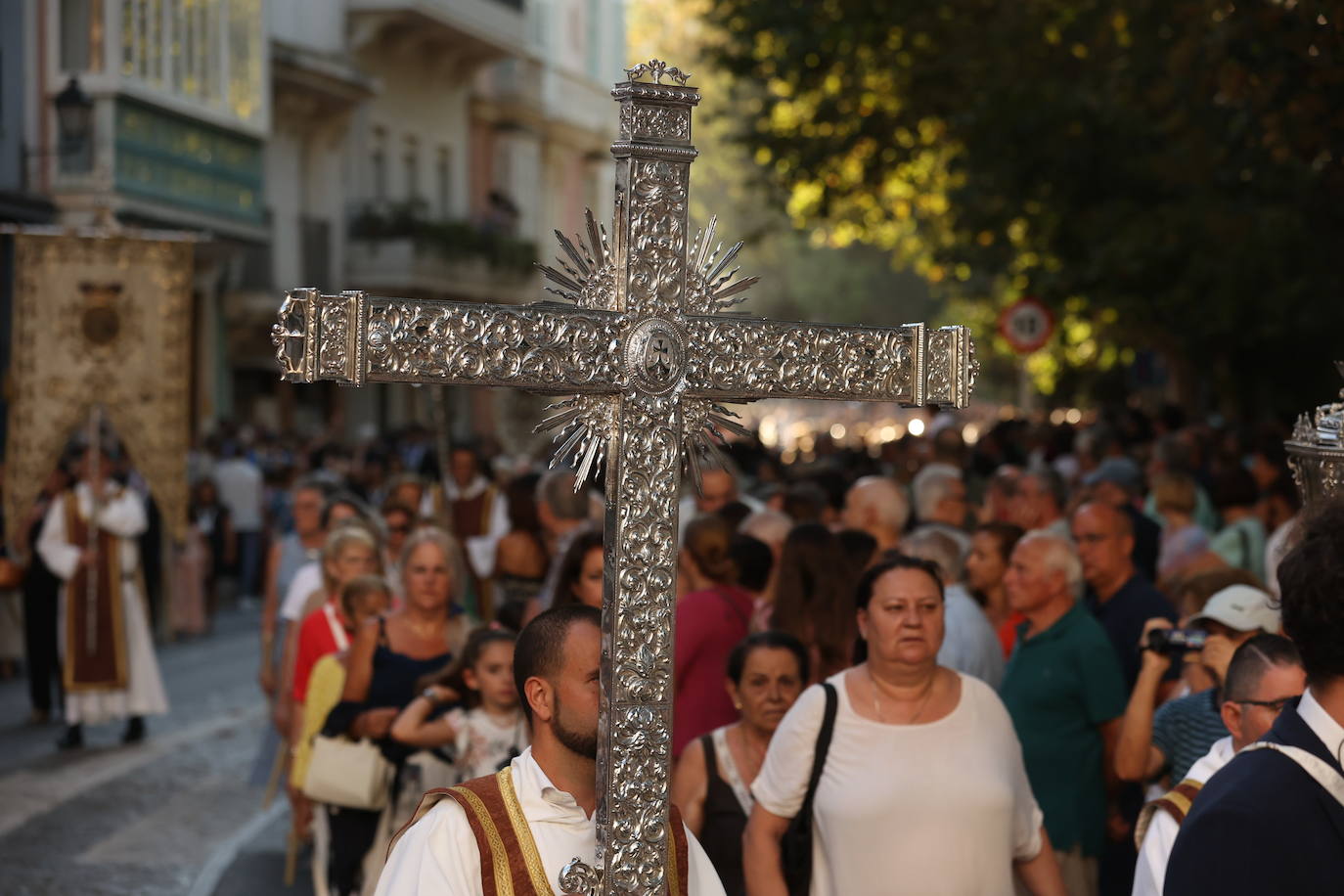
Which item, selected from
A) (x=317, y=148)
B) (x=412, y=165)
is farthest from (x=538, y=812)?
(x=412, y=165)

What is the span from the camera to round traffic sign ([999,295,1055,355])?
1797 centimetres

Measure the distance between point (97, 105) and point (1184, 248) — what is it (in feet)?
40.4

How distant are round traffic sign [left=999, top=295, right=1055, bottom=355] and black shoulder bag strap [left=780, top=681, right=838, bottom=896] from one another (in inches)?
518

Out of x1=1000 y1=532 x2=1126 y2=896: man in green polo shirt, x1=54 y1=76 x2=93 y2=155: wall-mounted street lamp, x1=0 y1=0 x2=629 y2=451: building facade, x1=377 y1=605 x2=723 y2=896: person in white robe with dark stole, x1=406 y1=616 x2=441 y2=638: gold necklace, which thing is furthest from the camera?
x1=0 y1=0 x2=629 y2=451: building facade

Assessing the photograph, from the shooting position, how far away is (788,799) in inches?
201

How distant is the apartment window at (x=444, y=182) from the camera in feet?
126

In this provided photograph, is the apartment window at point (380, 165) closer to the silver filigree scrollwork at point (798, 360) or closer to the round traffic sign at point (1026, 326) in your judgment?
the round traffic sign at point (1026, 326)

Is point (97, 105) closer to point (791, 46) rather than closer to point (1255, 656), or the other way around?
point (791, 46)

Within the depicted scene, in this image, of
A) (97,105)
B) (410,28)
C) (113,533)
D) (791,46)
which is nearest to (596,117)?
(410,28)

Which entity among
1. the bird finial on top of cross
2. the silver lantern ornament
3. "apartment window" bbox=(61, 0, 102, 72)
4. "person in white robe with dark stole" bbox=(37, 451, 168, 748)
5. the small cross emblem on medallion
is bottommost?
"person in white robe with dark stole" bbox=(37, 451, 168, 748)

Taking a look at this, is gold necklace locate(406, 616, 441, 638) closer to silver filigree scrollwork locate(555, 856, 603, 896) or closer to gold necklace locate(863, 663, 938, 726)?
gold necklace locate(863, 663, 938, 726)

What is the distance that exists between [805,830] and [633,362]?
185cm

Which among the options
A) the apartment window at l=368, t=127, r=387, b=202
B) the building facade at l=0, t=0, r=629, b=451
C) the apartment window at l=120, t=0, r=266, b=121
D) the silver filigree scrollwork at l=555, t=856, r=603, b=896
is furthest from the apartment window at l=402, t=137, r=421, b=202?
the silver filigree scrollwork at l=555, t=856, r=603, b=896

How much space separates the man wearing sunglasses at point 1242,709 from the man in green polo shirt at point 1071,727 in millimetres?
1907
